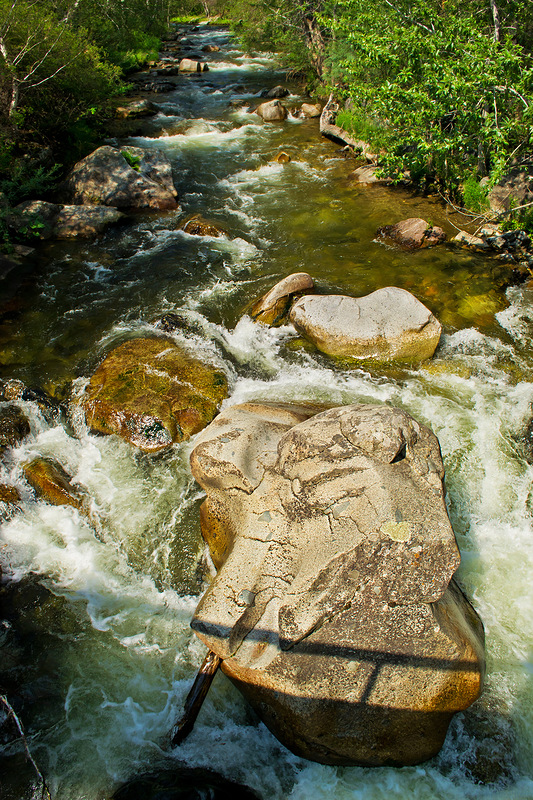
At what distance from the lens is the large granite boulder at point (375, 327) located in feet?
25.6

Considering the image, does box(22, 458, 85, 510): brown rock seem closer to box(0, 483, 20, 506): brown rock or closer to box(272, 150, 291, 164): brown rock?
box(0, 483, 20, 506): brown rock

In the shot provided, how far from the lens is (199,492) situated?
245 inches

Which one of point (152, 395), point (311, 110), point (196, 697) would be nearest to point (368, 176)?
point (311, 110)

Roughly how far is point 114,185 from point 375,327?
375 inches

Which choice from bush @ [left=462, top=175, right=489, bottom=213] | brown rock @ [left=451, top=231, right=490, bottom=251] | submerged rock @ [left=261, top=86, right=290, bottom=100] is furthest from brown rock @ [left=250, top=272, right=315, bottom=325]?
submerged rock @ [left=261, top=86, right=290, bottom=100]

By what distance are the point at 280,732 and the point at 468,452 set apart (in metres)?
4.39

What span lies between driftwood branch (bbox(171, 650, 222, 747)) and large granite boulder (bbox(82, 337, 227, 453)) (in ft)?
10.5

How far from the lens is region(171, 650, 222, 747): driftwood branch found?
166 inches

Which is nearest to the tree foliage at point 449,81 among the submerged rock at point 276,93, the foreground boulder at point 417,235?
the foreground boulder at point 417,235

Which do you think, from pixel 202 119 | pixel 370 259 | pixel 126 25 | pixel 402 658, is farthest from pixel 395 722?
pixel 126 25

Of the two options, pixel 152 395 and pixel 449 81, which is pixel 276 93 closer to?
pixel 449 81

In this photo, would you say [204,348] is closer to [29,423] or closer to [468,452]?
[29,423]

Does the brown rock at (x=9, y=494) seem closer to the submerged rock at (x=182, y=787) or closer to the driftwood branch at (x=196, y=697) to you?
the driftwood branch at (x=196, y=697)

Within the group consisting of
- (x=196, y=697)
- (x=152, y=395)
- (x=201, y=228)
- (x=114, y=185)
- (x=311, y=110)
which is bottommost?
(x=196, y=697)
